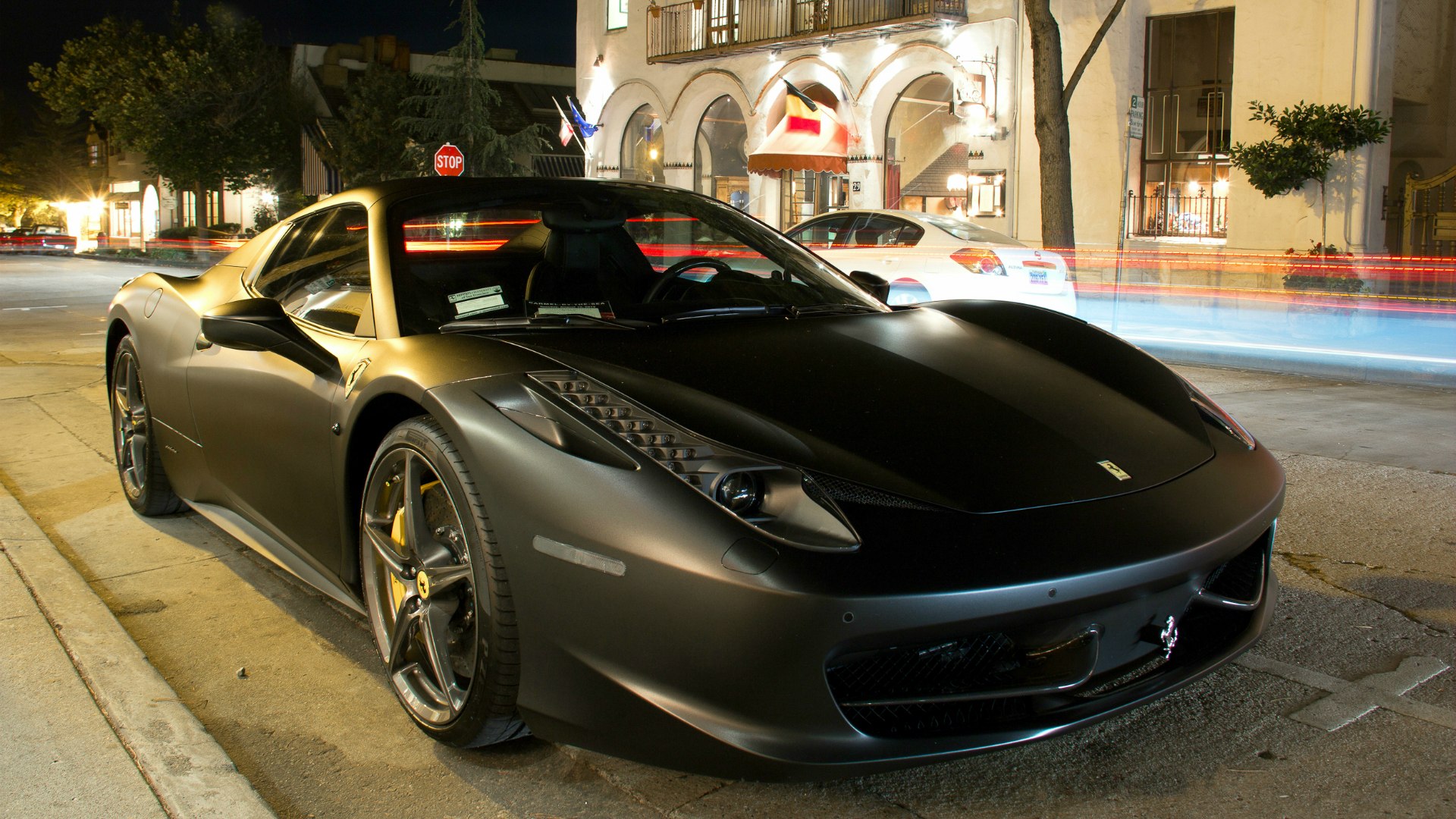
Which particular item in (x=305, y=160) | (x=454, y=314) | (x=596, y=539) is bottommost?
(x=596, y=539)

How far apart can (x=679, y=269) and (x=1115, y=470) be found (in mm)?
1605

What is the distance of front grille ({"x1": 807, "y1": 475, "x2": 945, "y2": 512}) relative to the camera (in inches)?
89.0

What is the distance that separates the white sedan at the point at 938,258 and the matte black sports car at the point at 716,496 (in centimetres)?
832

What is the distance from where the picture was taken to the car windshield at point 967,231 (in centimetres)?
1229

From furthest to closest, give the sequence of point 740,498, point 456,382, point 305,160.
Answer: point 305,160 → point 456,382 → point 740,498

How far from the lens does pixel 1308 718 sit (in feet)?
9.27

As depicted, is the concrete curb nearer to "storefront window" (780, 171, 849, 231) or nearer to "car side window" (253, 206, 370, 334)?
"car side window" (253, 206, 370, 334)

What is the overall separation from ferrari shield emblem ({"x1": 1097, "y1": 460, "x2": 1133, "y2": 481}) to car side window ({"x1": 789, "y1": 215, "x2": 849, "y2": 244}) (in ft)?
36.0

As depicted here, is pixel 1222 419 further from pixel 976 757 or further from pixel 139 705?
pixel 139 705

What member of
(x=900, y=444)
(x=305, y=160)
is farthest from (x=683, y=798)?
(x=305, y=160)

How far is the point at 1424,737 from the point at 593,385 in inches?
79.9

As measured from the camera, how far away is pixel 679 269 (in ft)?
12.1

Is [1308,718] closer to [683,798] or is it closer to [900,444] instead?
[900,444]

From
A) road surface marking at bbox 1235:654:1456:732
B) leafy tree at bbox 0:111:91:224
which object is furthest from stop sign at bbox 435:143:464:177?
leafy tree at bbox 0:111:91:224
